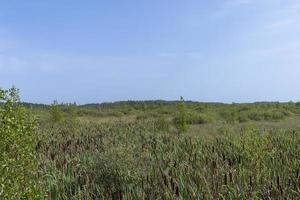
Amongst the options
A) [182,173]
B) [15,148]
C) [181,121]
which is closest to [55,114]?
[181,121]

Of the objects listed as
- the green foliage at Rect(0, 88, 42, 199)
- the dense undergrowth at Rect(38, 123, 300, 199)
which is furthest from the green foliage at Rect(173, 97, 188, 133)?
the green foliage at Rect(0, 88, 42, 199)

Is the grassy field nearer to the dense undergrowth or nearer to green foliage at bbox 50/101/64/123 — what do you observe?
A: the dense undergrowth

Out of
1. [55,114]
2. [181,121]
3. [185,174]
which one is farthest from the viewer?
[55,114]

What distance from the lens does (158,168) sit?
8180 millimetres

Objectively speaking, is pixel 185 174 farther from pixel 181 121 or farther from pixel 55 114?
pixel 55 114

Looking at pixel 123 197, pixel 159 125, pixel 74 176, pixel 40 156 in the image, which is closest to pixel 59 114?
pixel 159 125

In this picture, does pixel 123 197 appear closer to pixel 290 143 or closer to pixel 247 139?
pixel 247 139

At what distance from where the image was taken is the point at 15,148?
4.87 meters

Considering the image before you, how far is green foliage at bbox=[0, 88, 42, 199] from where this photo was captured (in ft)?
15.3

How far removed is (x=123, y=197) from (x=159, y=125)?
46.6 feet

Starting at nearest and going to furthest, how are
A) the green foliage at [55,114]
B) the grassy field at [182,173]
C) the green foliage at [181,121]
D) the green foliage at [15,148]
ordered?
the green foliage at [15,148]
the grassy field at [182,173]
the green foliage at [181,121]
the green foliage at [55,114]

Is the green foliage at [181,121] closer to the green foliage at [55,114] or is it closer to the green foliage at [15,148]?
the green foliage at [55,114]

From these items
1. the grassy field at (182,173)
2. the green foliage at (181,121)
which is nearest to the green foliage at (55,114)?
the green foliage at (181,121)

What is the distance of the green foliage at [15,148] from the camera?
468cm
